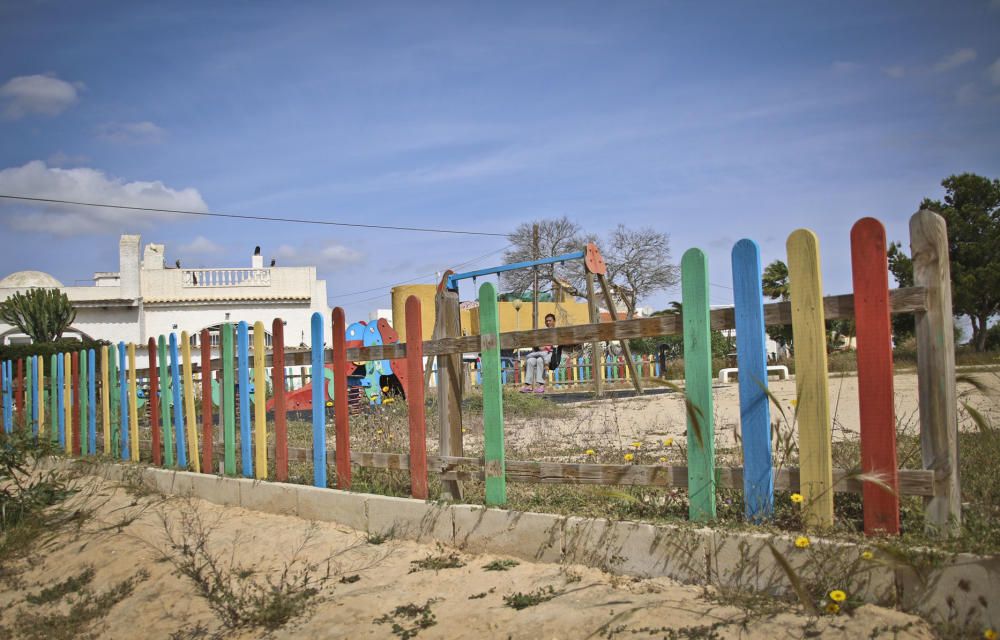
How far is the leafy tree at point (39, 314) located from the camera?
28.4m

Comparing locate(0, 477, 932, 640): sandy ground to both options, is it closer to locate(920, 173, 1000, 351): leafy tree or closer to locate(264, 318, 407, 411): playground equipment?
locate(264, 318, 407, 411): playground equipment

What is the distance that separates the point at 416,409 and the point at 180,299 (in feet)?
100

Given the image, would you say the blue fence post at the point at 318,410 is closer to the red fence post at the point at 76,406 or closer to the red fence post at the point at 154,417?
the red fence post at the point at 154,417

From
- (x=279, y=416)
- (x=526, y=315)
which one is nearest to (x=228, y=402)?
(x=279, y=416)

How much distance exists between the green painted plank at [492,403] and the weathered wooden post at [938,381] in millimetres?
2193

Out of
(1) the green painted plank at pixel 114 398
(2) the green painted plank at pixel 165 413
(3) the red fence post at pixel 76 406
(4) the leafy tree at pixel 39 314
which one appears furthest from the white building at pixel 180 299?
(2) the green painted plank at pixel 165 413

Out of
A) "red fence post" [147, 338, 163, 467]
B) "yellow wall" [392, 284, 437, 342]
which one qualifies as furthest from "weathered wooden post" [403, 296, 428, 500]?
"yellow wall" [392, 284, 437, 342]

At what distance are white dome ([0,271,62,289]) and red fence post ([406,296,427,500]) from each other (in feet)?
114

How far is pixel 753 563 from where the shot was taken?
10.6ft

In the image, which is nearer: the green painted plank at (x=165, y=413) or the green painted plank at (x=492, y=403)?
the green painted plank at (x=492, y=403)

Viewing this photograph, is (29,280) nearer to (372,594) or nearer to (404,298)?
(404,298)

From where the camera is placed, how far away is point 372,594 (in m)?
3.84

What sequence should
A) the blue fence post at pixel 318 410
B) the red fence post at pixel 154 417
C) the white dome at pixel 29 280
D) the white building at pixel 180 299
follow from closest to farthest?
the blue fence post at pixel 318 410, the red fence post at pixel 154 417, the white building at pixel 180 299, the white dome at pixel 29 280

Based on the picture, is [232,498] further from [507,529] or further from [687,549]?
[687,549]
